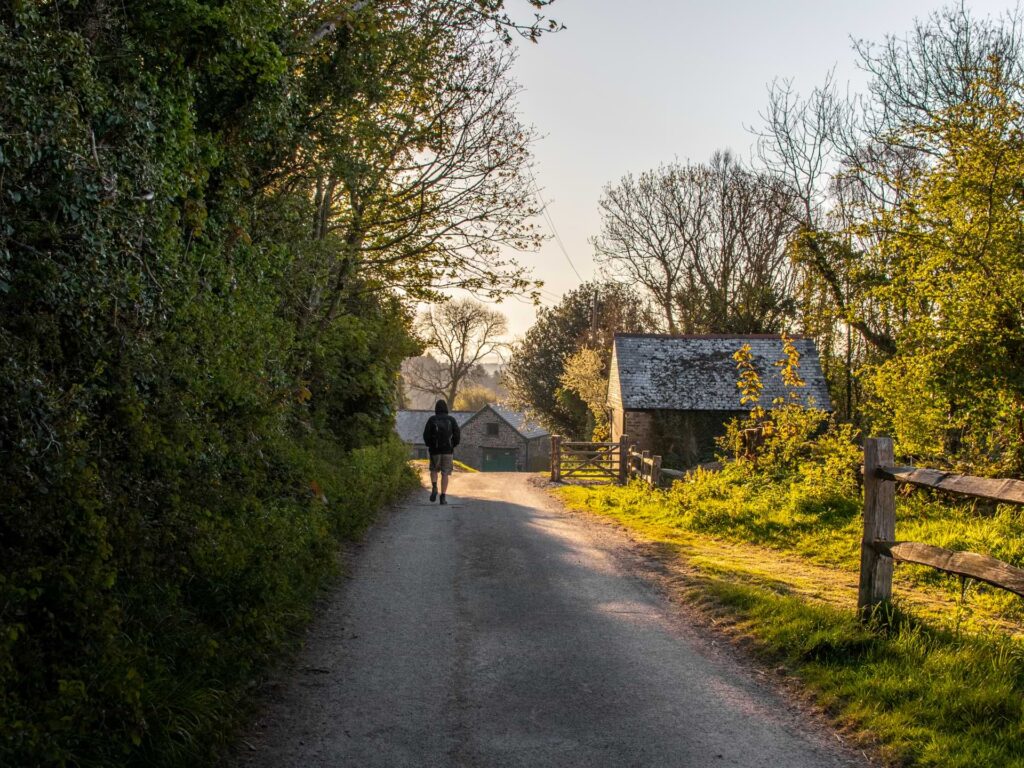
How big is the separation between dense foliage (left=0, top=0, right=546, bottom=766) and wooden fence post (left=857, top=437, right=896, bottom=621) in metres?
4.66

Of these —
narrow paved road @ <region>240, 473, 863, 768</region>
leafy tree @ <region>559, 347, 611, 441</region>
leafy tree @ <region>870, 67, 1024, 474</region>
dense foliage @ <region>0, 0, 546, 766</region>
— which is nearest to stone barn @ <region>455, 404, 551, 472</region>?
leafy tree @ <region>559, 347, 611, 441</region>

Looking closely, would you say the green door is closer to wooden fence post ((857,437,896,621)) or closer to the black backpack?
the black backpack

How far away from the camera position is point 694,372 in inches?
1289

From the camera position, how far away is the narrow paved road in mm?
4430

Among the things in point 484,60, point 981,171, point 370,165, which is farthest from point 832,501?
point 484,60

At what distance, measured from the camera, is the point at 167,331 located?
5.66 metres

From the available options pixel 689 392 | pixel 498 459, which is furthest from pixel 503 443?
pixel 689 392

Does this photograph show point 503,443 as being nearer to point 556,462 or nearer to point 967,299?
point 556,462

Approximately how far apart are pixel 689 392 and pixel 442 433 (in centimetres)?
1833

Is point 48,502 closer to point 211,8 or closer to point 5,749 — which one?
point 5,749

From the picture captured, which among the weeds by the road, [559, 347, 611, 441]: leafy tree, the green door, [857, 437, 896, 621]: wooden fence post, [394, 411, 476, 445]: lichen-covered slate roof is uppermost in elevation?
[559, 347, 611, 441]: leafy tree

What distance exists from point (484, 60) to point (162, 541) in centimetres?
1214

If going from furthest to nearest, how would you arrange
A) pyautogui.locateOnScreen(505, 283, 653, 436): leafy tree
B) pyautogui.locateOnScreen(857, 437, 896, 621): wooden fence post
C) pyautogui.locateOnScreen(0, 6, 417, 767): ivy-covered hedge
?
1. pyautogui.locateOnScreen(505, 283, 653, 436): leafy tree
2. pyautogui.locateOnScreen(857, 437, 896, 621): wooden fence post
3. pyautogui.locateOnScreen(0, 6, 417, 767): ivy-covered hedge

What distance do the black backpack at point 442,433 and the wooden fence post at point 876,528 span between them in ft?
33.2
